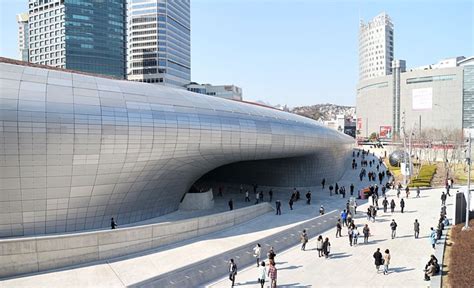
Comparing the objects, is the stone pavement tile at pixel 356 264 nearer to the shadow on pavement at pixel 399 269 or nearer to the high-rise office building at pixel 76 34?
the shadow on pavement at pixel 399 269

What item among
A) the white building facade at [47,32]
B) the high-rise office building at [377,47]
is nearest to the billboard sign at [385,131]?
the high-rise office building at [377,47]

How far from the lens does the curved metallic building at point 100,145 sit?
16.0 m

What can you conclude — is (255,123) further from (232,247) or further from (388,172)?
(388,172)

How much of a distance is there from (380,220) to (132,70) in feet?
369

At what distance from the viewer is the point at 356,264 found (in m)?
16.9

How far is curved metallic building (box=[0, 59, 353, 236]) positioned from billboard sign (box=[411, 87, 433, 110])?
3610 inches

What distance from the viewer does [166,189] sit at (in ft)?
76.7

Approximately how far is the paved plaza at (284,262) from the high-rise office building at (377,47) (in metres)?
155

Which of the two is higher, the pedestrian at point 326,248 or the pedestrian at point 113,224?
the pedestrian at point 113,224

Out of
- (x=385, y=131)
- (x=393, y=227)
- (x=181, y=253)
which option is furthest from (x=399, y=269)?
(x=385, y=131)

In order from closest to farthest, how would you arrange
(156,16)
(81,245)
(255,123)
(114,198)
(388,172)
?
(81,245) → (114,198) → (255,123) → (388,172) → (156,16)

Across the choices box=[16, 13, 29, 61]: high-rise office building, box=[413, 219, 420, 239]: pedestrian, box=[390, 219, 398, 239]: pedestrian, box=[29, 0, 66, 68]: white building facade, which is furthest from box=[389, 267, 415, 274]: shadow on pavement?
box=[16, 13, 29, 61]: high-rise office building

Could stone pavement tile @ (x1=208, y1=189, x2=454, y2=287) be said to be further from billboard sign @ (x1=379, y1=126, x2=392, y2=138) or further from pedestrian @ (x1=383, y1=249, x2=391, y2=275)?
billboard sign @ (x1=379, y1=126, x2=392, y2=138)

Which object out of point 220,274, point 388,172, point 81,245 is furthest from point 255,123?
point 388,172
